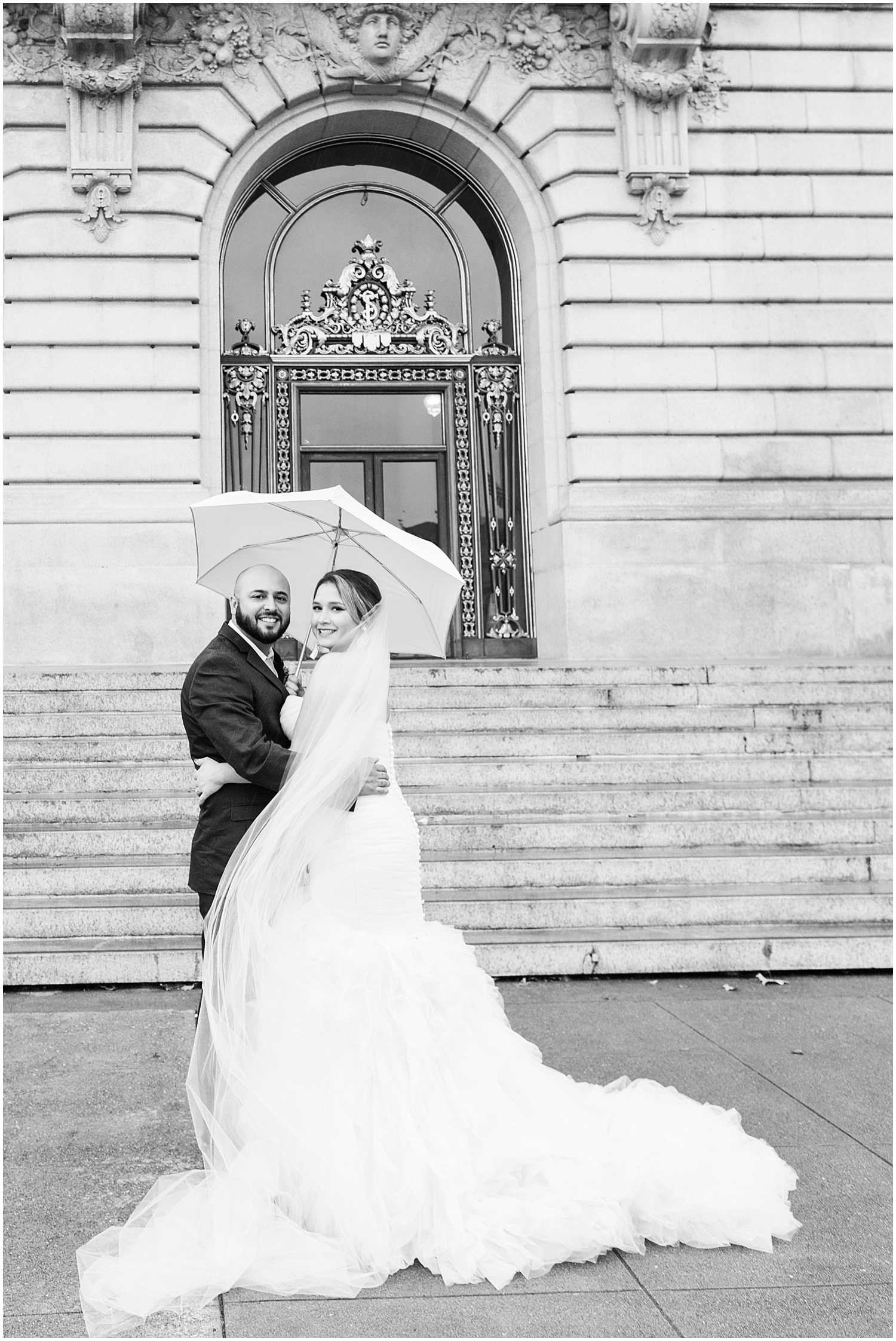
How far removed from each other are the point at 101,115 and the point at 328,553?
10.6 m

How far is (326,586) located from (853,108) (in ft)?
41.8

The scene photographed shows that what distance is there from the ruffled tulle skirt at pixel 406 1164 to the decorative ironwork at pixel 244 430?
11041mm

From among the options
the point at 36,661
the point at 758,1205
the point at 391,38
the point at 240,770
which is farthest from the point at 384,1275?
the point at 391,38

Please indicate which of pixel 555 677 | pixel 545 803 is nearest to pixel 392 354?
pixel 555 677

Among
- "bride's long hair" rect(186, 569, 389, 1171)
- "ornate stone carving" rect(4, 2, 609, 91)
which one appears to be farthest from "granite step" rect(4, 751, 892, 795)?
"ornate stone carving" rect(4, 2, 609, 91)

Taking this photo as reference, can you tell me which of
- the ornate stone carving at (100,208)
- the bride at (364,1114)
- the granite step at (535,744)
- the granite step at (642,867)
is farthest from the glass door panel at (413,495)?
the bride at (364,1114)

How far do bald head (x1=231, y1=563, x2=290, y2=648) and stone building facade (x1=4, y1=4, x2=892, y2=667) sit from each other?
28.3 feet

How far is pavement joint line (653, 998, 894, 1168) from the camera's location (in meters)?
4.45

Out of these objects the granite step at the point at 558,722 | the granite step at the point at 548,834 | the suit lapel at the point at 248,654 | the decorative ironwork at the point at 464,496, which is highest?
the decorative ironwork at the point at 464,496

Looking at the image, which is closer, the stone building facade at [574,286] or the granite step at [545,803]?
the granite step at [545,803]

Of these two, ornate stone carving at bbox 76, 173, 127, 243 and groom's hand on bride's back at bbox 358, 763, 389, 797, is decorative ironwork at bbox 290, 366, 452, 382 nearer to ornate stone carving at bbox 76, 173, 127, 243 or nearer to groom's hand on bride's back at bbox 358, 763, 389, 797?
ornate stone carving at bbox 76, 173, 127, 243

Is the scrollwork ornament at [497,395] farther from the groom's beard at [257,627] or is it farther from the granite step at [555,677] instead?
the groom's beard at [257,627]

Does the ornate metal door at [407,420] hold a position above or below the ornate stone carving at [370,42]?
below

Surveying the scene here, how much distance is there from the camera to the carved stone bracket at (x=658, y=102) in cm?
1321
